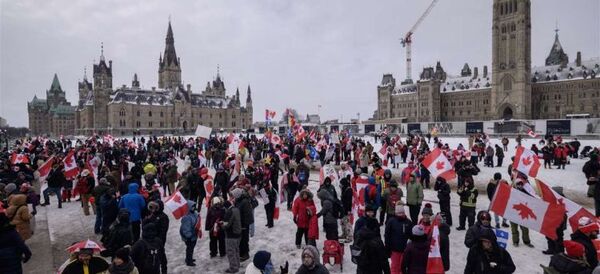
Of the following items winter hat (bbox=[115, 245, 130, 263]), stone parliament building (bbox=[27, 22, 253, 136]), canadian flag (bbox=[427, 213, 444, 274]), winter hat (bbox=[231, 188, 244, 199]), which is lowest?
canadian flag (bbox=[427, 213, 444, 274])

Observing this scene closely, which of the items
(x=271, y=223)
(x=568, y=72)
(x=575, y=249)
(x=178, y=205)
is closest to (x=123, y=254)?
(x=178, y=205)

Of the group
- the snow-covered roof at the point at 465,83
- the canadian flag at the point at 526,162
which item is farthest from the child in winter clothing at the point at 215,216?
the snow-covered roof at the point at 465,83

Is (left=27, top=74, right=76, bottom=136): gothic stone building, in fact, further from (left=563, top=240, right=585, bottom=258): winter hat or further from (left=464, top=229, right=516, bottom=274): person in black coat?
(left=563, top=240, right=585, bottom=258): winter hat

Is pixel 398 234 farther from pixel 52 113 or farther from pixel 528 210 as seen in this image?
pixel 52 113

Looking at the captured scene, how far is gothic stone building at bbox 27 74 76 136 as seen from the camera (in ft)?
473

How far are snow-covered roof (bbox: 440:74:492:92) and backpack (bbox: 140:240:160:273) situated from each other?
10622 cm

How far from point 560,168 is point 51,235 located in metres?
23.4

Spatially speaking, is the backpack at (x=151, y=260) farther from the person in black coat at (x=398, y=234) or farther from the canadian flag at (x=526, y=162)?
the canadian flag at (x=526, y=162)

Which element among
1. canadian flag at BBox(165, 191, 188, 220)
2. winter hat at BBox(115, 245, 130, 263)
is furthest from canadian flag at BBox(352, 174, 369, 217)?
winter hat at BBox(115, 245, 130, 263)

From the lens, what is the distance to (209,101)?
11238cm

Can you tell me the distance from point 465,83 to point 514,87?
1712cm

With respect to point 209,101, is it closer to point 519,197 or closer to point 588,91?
point 588,91

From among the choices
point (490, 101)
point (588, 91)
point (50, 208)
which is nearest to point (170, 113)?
point (490, 101)

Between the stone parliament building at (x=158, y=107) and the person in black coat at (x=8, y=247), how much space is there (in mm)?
89780
